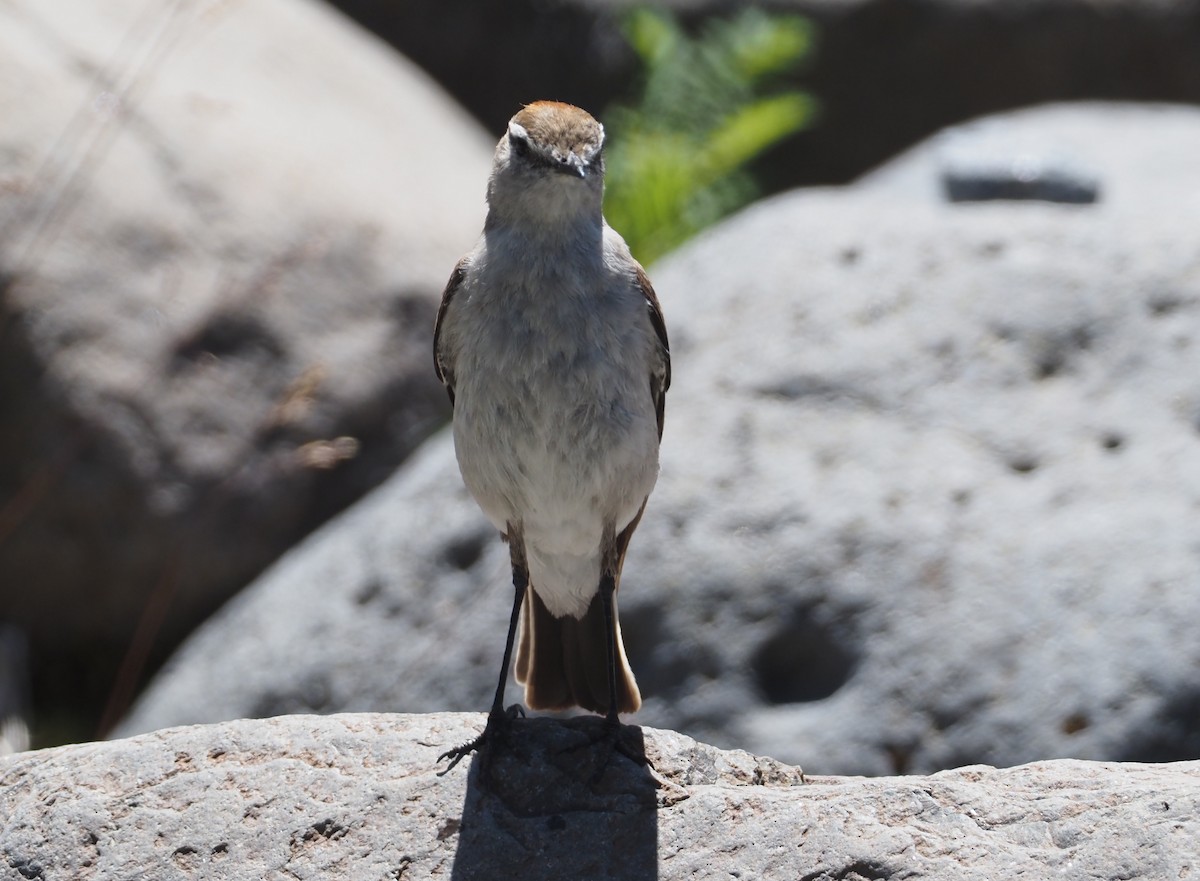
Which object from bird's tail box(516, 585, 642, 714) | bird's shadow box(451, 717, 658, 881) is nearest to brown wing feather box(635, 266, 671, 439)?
bird's tail box(516, 585, 642, 714)

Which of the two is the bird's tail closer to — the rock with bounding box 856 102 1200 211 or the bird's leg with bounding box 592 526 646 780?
the bird's leg with bounding box 592 526 646 780

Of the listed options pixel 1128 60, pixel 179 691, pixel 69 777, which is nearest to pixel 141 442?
pixel 179 691

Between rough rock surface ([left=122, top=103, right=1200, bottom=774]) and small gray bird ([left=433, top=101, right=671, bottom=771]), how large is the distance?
125cm

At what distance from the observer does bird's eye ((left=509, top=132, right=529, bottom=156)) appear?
15.5ft

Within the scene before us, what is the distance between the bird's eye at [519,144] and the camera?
15.5 feet

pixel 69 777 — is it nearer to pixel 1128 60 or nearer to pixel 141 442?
pixel 141 442

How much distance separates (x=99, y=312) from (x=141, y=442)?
751mm

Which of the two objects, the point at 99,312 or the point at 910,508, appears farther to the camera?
the point at 99,312

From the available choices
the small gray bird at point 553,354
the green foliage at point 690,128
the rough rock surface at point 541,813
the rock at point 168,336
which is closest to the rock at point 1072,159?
the green foliage at point 690,128

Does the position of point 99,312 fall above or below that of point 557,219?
above

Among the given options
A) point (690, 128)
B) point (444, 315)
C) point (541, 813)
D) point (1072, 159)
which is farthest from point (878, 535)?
point (690, 128)

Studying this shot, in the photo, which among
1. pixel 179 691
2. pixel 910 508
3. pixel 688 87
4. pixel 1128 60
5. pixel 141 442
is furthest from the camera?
pixel 1128 60

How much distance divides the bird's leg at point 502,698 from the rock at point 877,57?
7169 millimetres

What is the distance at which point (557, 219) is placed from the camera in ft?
15.7
